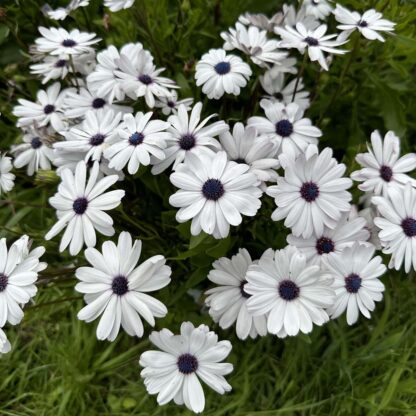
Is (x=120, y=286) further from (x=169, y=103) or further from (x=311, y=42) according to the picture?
(x=311, y=42)

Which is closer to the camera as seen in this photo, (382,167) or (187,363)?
(187,363)

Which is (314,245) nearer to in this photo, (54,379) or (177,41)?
(177,41)

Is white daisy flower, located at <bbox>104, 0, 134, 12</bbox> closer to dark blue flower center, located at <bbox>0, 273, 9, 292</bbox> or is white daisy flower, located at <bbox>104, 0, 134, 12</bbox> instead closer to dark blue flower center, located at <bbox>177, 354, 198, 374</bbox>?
dark blue flower center, located at <bbox>0, 273, 9, 292</bbox>

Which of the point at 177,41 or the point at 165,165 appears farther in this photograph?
the point at 177,41

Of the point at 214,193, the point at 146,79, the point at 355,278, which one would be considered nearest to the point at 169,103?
the point at 146,79

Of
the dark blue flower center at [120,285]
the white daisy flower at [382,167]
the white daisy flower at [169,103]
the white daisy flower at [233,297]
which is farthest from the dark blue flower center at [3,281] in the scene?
the white daisy flower at [382,167]

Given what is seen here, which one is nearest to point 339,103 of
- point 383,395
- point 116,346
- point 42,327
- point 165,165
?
point 165,165
